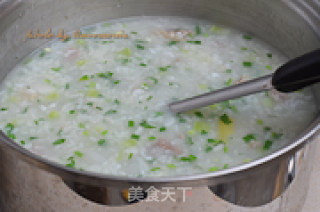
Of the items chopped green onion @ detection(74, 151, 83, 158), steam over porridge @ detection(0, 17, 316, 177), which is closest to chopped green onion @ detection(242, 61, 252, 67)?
steam over porridge @ detection(0, 17, 316, 177)

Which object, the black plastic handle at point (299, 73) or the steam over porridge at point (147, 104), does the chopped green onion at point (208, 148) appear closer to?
the steam over porridge at point (147, 104)

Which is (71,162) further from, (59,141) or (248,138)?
(248,138)

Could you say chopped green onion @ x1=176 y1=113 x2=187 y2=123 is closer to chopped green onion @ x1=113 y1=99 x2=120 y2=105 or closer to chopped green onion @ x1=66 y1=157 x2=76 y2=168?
chopped green onion @ x1=113 y1=99 x2=120 y2=105

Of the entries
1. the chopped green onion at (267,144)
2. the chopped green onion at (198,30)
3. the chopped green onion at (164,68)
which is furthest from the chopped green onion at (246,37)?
the chopped green onion at (267,144)

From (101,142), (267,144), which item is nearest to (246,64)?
(267,144)

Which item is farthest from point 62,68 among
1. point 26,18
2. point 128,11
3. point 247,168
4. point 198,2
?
point 247,168

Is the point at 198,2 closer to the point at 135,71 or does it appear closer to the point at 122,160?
the point at 135,71
